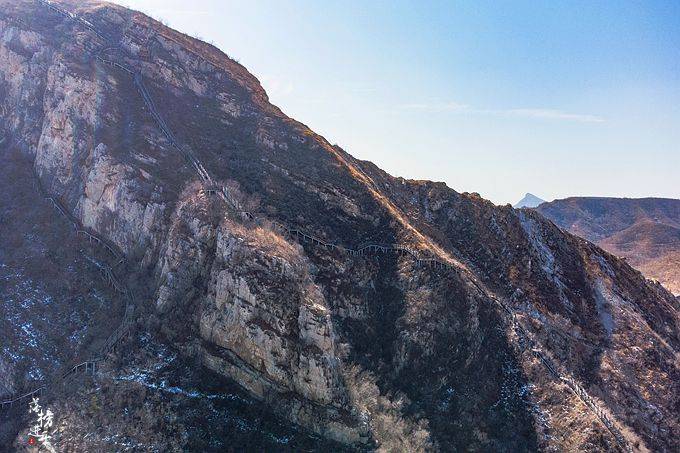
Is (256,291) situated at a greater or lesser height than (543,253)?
lesser

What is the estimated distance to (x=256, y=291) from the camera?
44.1 m

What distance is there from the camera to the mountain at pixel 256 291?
40438mm

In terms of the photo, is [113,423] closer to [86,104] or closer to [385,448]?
[385,448]

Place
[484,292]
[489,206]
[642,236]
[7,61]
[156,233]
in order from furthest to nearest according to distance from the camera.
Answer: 1. [642,236]
2. [489,206]
3. [7,61]
4. [484,292]
5. [156,233]

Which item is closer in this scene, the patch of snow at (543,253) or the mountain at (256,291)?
the mountain at (256,291)

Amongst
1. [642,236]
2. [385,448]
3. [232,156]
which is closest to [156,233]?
[232,156]

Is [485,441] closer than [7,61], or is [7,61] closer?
[485,441]

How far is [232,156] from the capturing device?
63438 millimetres

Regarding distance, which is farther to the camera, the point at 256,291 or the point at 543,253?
the point at 543,253

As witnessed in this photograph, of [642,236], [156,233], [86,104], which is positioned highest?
[642,236]

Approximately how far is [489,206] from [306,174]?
28696 mm

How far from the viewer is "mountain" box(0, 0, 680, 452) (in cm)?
4044

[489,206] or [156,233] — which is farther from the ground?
[489,206]

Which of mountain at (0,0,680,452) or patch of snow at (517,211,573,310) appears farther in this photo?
patch of snow at (517,211,573,310)
